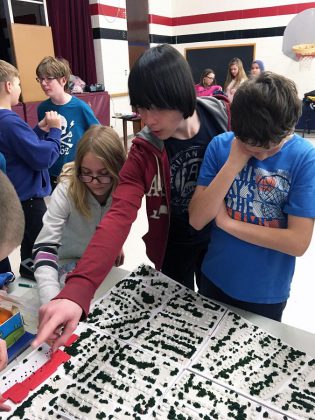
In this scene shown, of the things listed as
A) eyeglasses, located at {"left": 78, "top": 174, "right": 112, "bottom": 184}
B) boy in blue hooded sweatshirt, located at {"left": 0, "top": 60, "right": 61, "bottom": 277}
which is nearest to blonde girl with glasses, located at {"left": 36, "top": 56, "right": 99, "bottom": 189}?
boy in blue hooded sweatshirt, located at {"left": 0, "top": 60, "right": 61, "bottom": 277}

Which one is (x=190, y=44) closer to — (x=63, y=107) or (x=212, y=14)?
(x=212, y=14)

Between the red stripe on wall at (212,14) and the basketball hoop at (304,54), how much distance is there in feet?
2.93

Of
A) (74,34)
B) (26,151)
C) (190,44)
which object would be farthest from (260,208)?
(190,44)

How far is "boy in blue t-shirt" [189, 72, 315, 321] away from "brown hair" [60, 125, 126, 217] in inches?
15.2

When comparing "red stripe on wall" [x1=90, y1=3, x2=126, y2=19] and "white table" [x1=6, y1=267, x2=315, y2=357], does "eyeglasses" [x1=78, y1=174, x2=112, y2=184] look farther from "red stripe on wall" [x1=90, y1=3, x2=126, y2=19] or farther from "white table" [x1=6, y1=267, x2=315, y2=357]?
"red stripe on wall" [x1=90, y1=3, x2=126, y2=19]

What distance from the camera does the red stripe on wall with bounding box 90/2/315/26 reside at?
20.1ft

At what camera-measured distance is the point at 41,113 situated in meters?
2.57

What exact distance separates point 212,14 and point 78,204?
7.57m

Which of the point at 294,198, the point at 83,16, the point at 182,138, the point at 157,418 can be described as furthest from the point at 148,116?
the point at 83,16

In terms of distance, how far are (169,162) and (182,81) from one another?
26 centimetres

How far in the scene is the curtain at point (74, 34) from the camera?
5590mm

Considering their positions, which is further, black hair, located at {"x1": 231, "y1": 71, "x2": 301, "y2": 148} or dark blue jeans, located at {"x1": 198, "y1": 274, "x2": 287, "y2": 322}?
dark blue jeans, located at {"x1": 198, "y1": 274, "x2": 287, "y2": 322}

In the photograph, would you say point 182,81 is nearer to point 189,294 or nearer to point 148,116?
point 148,116

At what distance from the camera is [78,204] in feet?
4.41
